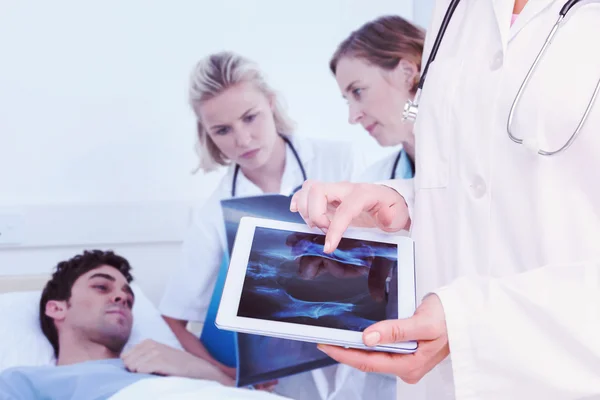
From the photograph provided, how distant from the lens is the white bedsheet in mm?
1280

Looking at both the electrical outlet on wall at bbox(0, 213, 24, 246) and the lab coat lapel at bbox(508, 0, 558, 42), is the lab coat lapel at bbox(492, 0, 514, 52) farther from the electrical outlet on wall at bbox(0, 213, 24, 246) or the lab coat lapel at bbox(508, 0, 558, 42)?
the electrical outlet on wall at bbox(0, 213, 24, 246)

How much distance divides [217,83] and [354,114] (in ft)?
1.48

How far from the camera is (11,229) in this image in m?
1.71

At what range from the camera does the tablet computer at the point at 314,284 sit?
0.62 m

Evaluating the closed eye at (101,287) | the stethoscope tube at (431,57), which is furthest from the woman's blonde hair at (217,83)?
the stethoscope tube at (431,57)

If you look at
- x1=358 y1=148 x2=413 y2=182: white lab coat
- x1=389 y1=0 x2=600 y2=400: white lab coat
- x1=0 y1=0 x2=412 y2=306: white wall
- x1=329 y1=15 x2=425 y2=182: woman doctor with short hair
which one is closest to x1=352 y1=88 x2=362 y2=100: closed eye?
x1=329 y1=15 x2=425 y2=182: woman doctor with short hair

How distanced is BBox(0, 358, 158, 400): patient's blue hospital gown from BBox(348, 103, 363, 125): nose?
39.2 inches

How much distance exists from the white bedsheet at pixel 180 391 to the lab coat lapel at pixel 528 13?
35.6 inches

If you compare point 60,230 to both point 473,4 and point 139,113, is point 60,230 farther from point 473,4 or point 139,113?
point 473,4

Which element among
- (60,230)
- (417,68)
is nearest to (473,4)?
(417,68)

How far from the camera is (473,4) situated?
88 centimetres

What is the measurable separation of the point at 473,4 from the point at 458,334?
54cm

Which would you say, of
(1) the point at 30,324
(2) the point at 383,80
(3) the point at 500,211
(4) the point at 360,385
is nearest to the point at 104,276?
(1) the point at 30,324

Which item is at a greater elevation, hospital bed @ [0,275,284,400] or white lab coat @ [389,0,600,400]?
white lab coat @ [389,0,600,400]
